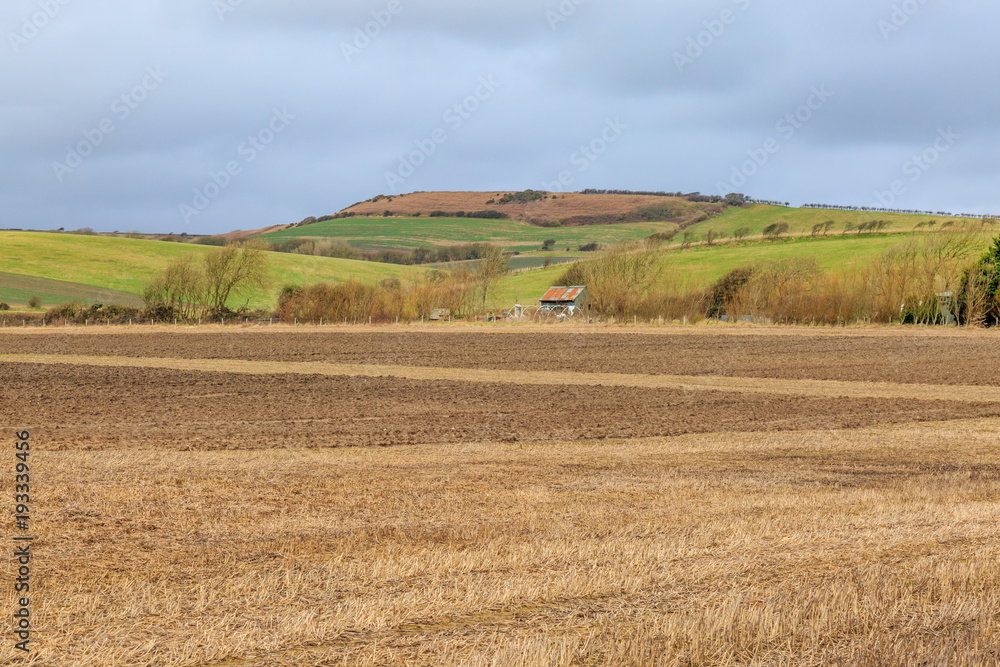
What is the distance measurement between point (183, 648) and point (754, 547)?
247 inches

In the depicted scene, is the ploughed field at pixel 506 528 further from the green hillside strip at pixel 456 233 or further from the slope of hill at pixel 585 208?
the slope of hill at pixel 585 208

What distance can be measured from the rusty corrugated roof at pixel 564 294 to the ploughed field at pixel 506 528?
70.1m

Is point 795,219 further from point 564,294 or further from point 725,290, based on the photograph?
point 564,294

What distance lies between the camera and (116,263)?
11656 cm

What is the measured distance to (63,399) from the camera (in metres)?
25.9

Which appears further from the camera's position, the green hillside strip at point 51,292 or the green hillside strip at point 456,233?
the green hillside strip at point 456,233

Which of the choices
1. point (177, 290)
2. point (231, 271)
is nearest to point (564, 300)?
point (231, 271)

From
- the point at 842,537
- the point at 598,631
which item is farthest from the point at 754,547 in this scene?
the point at 598,631

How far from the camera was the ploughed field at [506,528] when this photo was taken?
7.11 meters

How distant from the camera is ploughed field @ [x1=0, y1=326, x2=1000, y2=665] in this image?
711cm

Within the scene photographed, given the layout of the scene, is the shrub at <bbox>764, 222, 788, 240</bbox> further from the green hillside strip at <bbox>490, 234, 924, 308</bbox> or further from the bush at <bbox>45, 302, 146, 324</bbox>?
the bush at <bbox>45, 302, 146, 324</bbox>

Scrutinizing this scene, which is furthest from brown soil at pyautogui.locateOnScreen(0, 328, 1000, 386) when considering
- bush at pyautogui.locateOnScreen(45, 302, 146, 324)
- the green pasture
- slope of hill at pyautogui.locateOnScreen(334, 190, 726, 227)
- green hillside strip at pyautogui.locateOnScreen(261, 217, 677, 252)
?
slope of hill at pyautogui.locateOnScreen(334, 190, 726, 227)

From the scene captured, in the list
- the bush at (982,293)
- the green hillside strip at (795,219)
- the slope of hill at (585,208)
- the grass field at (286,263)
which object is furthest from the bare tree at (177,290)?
the slope of hill at (585,208)

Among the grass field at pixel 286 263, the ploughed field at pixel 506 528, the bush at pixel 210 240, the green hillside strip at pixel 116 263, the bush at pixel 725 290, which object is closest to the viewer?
the ploughed field at pixel 506 528
